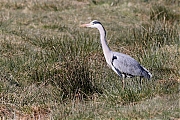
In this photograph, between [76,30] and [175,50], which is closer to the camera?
[175,50]

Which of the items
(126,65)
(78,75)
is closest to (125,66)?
(126,65)

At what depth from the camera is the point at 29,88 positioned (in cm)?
873

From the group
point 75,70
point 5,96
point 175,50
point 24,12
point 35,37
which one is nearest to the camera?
point 5,96

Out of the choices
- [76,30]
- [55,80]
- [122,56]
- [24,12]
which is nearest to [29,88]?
[55,80]

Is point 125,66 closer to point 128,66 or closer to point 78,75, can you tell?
A: point 128,66

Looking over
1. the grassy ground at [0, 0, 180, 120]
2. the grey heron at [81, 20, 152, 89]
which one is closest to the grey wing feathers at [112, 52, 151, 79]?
the grey heron at [81, 20, 152, 89]

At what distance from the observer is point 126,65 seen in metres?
9.02

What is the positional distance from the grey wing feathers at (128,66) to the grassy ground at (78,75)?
8.4 inches

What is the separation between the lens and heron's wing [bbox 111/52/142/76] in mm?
8906

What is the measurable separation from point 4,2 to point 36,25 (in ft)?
9.39

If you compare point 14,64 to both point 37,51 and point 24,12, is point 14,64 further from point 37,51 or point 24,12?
point 24,12

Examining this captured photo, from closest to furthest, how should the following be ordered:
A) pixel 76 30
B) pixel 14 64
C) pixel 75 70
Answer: pixel 75 70, pixel 14 64, pixel 76 30

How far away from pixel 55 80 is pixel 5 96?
42.2 inches

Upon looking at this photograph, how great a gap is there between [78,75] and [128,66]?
2.94 feet
